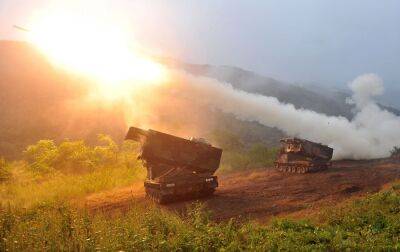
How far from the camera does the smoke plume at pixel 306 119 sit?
26.9 meters

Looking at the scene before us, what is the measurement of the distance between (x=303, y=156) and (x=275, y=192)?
8.46 m

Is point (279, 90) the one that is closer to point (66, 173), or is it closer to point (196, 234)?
point (66, 173)

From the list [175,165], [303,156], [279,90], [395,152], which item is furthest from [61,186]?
[279,90]

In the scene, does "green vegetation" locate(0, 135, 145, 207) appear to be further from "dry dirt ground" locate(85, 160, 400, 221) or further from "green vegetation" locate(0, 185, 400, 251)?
"green vegetation" locate(0, 185, 400, 251)

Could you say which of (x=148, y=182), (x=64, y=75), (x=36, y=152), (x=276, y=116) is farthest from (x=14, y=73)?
(x=148, y=182)

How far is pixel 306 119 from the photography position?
104 feet

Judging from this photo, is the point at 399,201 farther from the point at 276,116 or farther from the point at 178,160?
the point at 276,116

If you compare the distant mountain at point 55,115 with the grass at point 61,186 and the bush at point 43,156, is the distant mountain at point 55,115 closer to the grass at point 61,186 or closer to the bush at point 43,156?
the bush at point 43,156

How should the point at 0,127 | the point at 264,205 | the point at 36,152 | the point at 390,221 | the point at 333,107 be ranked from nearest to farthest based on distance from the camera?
the point at 390,221 < the point at 264,205 < the point at 36,152 < the point at 0,127 < the point at 333,107

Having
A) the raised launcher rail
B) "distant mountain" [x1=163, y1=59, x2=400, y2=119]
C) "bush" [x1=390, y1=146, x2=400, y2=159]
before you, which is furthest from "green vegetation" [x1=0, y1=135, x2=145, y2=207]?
"distant mountain" [x1=163, y1=59, x2=400, y2=119]

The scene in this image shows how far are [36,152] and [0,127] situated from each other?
133ft

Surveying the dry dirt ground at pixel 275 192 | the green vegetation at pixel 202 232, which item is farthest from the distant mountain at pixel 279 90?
the green vegetation at pixel 202 232

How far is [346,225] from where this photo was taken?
39.1 feet

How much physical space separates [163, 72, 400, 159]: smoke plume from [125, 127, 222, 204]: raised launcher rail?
7642 mm
